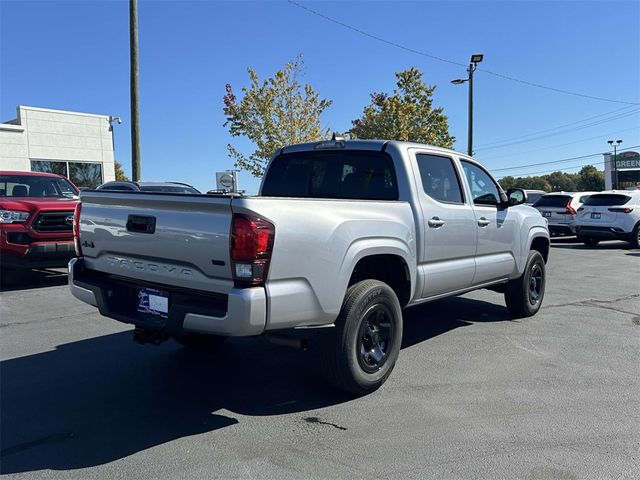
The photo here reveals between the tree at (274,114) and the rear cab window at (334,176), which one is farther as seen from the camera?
the tree at (274,114)

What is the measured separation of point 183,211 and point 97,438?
1.59 metres

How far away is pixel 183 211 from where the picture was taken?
3568 millimetres

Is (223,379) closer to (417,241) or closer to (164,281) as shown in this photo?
(164,281)

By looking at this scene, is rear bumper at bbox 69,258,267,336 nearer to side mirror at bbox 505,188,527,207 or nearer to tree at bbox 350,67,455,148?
side mirror at bbox 505,188,527,207

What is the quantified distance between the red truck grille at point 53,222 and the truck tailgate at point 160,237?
16.9 feet

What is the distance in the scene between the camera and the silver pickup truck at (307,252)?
11.1 ft

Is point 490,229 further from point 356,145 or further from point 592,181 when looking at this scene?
point 592,181

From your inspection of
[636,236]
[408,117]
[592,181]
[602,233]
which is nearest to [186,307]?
[602,233]

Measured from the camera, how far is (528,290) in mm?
6855

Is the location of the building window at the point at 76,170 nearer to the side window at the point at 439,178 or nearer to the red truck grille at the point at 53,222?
the red truck grille at the point at 53,222

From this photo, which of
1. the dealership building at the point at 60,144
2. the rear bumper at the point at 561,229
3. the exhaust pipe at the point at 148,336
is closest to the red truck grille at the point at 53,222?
the exhaust pipe at the point at 148,336

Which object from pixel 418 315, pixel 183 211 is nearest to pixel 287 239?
pixel 183 211

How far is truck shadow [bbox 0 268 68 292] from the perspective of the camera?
9172mm

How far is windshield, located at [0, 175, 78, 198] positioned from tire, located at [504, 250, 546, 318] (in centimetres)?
841
